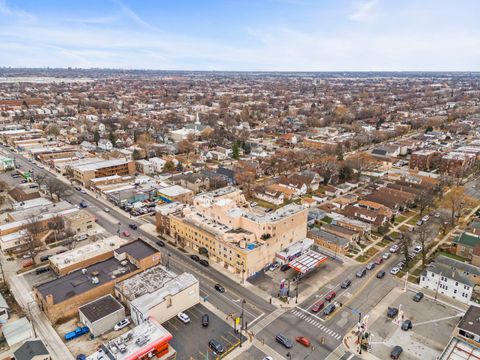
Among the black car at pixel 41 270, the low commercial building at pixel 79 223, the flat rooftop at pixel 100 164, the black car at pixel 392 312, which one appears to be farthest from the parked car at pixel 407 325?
the flat rooftop at pixel 100 164

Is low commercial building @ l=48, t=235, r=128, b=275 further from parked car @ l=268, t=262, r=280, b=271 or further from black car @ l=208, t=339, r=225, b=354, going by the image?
parked car @ l=268, t=262, r=280, b=271

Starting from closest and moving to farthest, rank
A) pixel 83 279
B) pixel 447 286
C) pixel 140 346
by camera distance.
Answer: pixel 140 346 → pixel 83 279 → pixel 447 286

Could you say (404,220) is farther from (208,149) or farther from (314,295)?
(208,149)

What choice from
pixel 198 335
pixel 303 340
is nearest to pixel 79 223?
pixel 198 335

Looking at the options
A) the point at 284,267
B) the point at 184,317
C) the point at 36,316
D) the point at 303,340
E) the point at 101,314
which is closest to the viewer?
the point at 303,340

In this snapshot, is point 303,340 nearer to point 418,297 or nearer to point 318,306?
point 318,306

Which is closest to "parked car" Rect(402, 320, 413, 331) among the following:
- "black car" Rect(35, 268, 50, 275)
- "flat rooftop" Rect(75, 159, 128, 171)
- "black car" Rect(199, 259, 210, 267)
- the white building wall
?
the white building wall
